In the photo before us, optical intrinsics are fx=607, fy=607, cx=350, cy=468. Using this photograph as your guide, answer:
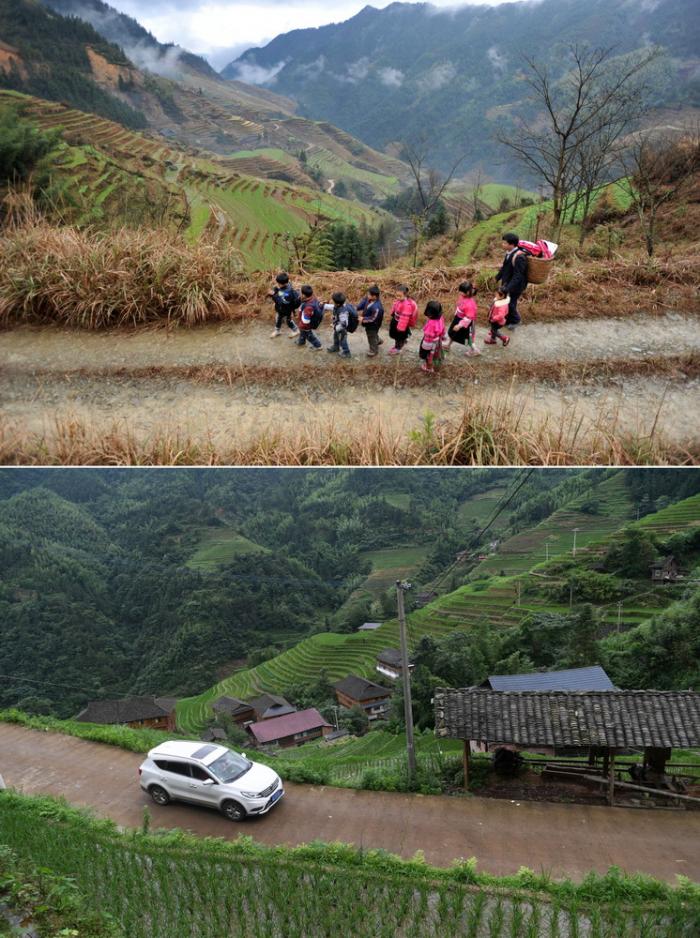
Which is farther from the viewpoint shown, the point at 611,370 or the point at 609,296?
the point at 609,296

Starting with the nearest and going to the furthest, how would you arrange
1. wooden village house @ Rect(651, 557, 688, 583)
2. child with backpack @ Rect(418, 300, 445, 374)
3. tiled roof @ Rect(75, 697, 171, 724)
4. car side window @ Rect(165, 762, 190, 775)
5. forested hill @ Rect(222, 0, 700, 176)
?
child with backpack @ Rect(418, 300, 445, 374)
car side window @ Rect(165, 762, 190, 775)
tiled roof @ Rect(75, 697, 171, 724)
wooden village house @ Rect(651, 557, 688, 583)
forested hill @ Rect(222, 0, 700, 176)

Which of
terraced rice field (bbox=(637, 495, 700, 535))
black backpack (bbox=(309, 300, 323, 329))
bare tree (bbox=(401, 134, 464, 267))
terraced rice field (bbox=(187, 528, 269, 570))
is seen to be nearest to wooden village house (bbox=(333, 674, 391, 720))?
terraced rice field (bbox=(187, 528, 269, 570))

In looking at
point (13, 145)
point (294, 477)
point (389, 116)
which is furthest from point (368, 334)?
point (389, 116)

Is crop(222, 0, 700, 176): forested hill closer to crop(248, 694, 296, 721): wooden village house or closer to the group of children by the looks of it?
crop(248, 694, 296, 721): wooden village house

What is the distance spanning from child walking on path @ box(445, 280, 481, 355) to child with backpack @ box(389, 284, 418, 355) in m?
0.42

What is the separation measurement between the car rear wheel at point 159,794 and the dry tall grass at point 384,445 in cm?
428

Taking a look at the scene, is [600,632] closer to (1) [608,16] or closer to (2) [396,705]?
(2) [396,705]

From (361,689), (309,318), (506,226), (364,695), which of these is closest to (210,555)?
(361,689)

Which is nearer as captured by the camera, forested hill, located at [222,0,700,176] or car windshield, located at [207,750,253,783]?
car windshield, located at [207,750,253,783]

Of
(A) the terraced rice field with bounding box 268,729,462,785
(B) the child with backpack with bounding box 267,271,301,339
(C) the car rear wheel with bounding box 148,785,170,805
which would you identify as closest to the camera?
(B) the child with backpack with bounding box 267,271,301,339

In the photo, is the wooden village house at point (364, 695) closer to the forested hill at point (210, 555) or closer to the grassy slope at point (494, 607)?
the grassy slope at point (494, 607)

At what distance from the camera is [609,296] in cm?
739

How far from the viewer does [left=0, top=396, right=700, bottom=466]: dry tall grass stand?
511 centimetres

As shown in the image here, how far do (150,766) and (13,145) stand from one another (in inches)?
594
